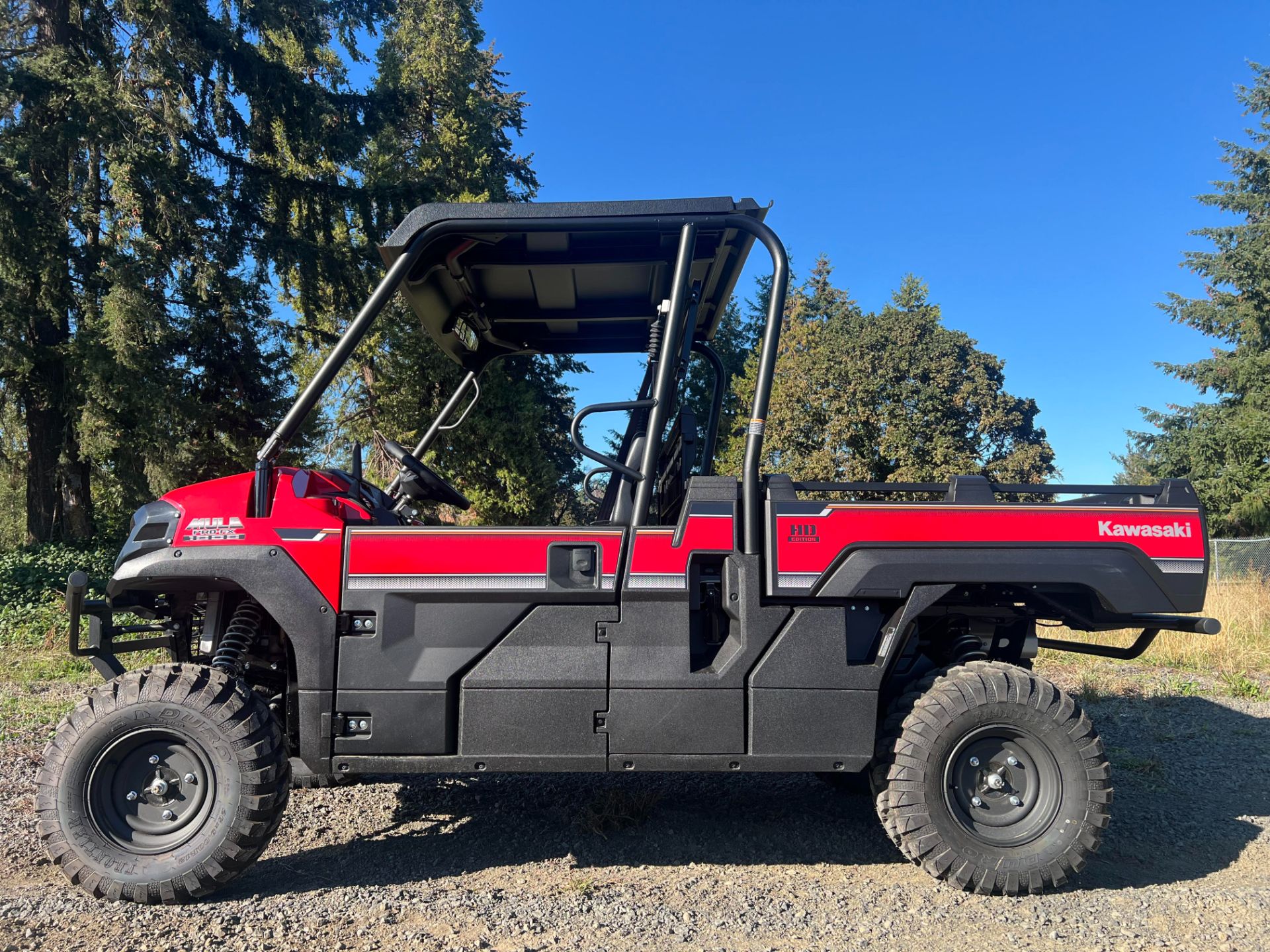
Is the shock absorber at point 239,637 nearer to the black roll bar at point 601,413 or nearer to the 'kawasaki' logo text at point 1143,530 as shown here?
the black roll bar at point 601,413

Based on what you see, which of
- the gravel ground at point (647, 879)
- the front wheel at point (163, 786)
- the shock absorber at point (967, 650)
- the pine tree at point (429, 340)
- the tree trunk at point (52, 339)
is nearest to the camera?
the gravel ground at point (647, 879)

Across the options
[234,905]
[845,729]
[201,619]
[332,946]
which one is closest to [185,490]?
[201,619]

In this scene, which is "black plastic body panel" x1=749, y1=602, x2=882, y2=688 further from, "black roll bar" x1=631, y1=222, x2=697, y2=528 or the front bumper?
the front bumper

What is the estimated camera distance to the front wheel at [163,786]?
125 inches

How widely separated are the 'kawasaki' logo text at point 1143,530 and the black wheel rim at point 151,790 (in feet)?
11.9

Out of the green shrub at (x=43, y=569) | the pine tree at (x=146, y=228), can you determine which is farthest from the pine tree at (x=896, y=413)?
the green shrub at (x=43, y=569)

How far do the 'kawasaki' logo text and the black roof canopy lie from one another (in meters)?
1.88

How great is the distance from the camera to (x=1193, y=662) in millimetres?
8609

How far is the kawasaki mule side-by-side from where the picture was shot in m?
3.27

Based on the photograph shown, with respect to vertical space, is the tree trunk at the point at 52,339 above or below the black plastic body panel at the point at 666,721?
above

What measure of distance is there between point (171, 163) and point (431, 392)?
680 cm

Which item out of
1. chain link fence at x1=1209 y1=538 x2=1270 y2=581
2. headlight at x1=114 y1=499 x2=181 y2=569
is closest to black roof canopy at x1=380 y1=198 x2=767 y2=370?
headlight at x1=114 y1=499 x2=181 y2=569

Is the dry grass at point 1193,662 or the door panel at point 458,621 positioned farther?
the dry grass at point 1193,662

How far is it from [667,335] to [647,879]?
2.22 m
